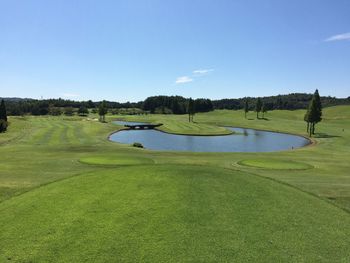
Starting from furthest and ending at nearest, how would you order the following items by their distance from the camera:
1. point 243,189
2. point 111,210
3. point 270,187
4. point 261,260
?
1. point 270,187
2. point 243,189
3. point 111,210
4. point 261,260

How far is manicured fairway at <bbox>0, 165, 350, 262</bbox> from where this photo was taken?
10938 mm

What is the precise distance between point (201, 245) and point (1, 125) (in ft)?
261

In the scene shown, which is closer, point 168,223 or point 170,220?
point 168,223

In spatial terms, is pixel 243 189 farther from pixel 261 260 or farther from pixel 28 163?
pixel 28 163

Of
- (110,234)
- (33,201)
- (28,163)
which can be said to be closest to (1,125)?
(28,163)

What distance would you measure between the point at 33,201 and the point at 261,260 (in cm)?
1018

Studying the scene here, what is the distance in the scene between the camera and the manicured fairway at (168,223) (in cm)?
1094

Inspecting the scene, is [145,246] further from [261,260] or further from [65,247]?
[261,260]

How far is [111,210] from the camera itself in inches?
558

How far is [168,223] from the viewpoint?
1286 cm

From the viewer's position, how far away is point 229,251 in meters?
11.1

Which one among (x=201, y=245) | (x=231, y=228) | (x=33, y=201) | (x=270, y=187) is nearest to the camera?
(x=201, y=245)

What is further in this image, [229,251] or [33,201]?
[33,201]

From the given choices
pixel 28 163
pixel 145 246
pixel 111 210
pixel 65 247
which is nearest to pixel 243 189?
pixel 111 210
